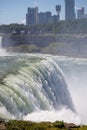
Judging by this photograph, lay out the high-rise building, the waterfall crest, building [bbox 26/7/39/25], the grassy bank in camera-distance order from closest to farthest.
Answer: the grassy bank, the waterfall crest, building [bbox 26/7/39/25], the high-rise building

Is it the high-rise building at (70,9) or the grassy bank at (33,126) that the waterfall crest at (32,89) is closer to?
the grassy bank at (33,126)

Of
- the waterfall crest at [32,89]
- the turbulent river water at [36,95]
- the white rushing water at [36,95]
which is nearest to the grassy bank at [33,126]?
the turbulent river water at [36,95]

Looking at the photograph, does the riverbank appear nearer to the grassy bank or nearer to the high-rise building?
the grassy bank

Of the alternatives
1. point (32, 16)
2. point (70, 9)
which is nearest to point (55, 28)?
point (32, 16)

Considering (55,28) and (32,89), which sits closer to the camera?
(32,89)

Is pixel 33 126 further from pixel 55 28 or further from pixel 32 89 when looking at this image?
pixel 55 28

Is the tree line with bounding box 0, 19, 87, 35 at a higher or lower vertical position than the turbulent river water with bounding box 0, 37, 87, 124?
higher

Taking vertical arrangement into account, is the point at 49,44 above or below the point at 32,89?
above

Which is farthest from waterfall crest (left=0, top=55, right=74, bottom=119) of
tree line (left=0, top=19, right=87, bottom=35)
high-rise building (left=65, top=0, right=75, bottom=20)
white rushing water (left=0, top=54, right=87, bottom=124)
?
high-rise building (left=65, top=0, right=75, bottom=20)

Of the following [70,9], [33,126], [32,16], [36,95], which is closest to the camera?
[33,126]

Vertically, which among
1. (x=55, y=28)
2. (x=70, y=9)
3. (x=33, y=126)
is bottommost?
(x=33, y=126)

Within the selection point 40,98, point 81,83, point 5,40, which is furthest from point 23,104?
point 5,40
